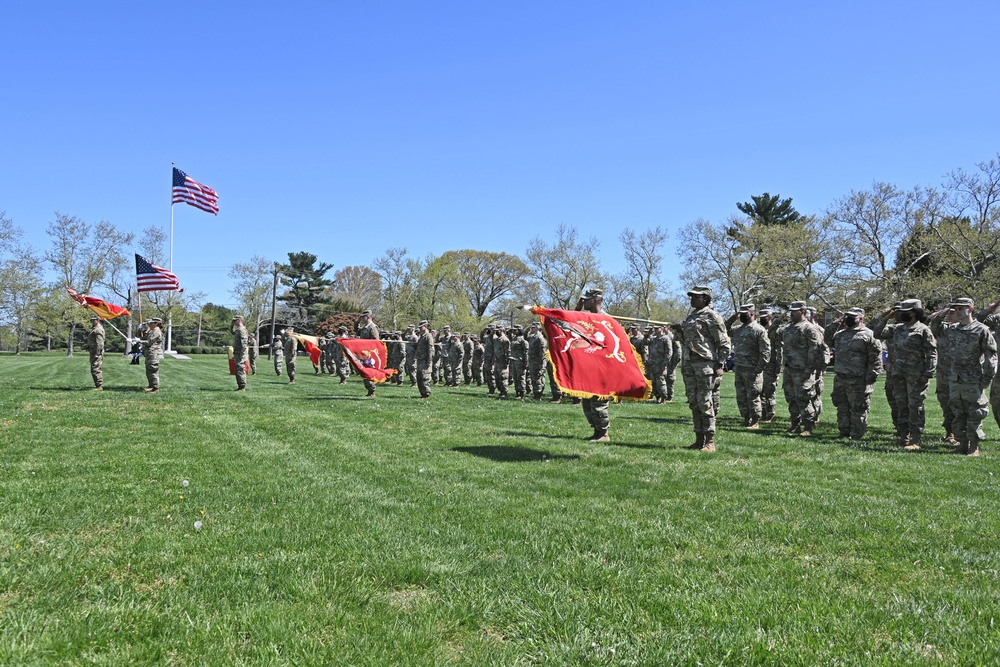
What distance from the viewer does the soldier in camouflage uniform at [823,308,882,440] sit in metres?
12.4

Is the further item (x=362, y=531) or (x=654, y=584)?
(x=362, y=531)

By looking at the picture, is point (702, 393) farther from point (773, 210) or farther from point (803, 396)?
point (773, 210)

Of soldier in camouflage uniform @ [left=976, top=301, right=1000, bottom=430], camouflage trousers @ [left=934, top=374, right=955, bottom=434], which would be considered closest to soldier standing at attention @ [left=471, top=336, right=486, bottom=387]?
camouflage trousers @ [left=934, top=374, right=955, bottom=434]

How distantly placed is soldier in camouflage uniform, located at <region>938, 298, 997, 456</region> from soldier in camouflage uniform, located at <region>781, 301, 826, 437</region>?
2.55 meters

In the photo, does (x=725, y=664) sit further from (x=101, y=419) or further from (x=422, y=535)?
(x=101, y=419)

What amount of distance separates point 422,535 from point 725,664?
273 cm

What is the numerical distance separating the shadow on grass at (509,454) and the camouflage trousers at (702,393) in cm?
230

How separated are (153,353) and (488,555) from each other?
1781cm

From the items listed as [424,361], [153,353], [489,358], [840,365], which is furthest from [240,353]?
[840,365]

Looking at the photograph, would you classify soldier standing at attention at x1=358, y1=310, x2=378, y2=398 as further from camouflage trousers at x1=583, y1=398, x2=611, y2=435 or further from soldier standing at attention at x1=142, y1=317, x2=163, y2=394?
camouflage trousers at x1=583, y1=398, x2=611, y2=435

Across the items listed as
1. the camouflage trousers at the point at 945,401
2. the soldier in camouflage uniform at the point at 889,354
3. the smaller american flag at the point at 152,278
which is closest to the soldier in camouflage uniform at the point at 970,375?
the camouflage trousers at the point at 945,401

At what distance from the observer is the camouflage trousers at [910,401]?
11.6m

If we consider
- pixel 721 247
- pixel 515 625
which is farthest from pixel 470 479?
pixel 721 247

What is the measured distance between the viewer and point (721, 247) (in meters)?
60.4
